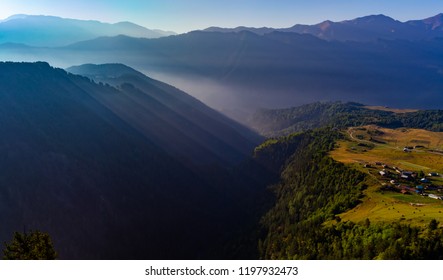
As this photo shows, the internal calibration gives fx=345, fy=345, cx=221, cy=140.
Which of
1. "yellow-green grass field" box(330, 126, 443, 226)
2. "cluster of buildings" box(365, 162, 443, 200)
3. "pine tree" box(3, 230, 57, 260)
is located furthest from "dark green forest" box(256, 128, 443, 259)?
"pine tree" box(3, 230, 57, 260)

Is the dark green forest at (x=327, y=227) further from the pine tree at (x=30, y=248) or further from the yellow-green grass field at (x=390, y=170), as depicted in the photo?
the pine tree at (x=30, y=248)

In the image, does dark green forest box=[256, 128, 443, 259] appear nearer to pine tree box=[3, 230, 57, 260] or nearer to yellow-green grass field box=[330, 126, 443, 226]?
yellow-green grass field box=[330, 126, 443, 226]

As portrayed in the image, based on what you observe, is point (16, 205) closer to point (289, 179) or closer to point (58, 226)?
point (58, 226)

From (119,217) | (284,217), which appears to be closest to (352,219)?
(284,217)

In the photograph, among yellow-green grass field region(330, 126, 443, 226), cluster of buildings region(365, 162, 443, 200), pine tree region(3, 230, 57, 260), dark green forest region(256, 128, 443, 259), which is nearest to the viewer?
pine tree region(3, 230, 57, 260)

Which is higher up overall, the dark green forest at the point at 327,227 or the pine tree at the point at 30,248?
the pine tree at the point at 30,248

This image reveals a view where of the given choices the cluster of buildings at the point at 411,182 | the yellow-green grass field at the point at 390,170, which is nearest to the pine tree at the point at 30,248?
the yellow-green grass field at the point at 390,170

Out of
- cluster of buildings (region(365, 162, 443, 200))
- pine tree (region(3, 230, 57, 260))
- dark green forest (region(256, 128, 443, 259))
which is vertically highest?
pine tree (region(3, 230, 57, 260))

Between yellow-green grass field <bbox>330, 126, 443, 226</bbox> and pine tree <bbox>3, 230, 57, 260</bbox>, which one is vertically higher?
pine tree <bbox>3, 230, 57, 260</bbox>
